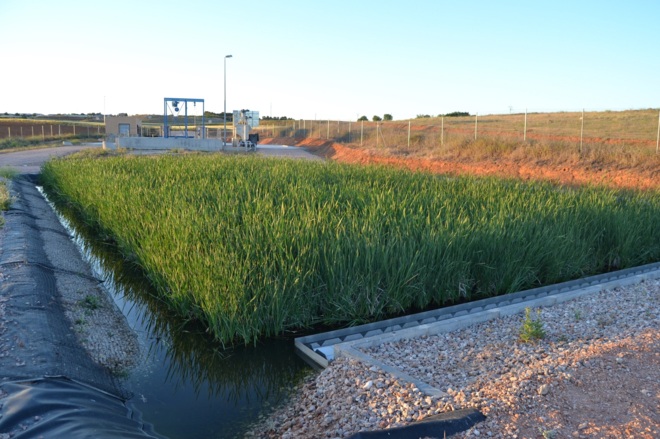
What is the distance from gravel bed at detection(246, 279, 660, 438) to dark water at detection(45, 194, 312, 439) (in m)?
0.33

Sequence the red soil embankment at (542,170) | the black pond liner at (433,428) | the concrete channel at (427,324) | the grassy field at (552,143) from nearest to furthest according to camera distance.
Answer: the black pond liner at (433,428), the concrete channel at (427,324), the red soil embankment at (542,170), the grassy field at (552,143)

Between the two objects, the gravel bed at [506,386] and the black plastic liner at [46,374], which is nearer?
the gravel bed at [506,386]

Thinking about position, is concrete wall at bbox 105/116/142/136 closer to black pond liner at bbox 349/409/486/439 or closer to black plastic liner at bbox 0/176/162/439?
black plastic liner at bbox 0/176/162/439

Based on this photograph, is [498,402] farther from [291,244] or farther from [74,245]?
[74,245]

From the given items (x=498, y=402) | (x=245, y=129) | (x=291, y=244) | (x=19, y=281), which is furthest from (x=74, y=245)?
(x=245, y=129)

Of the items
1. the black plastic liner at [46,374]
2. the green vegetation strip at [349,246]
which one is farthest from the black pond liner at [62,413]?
the green vegetation strip at [349,246]

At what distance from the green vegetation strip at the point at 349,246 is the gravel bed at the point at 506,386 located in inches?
46.2

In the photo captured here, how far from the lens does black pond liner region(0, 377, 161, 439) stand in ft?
12.7

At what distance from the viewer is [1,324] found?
5566 millimetres

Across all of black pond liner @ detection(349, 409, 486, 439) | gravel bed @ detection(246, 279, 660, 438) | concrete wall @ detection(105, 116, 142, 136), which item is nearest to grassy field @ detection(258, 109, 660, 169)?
concrete wall @ detection(105, 116, 142, 136)

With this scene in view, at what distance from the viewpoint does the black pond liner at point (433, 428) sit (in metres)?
3.72

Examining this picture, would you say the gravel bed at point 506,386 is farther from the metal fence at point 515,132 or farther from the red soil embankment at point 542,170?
the metal fence at point 515,132

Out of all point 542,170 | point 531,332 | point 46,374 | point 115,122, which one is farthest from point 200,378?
point 115,122

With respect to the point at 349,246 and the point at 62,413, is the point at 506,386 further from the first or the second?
the point at 349,246
